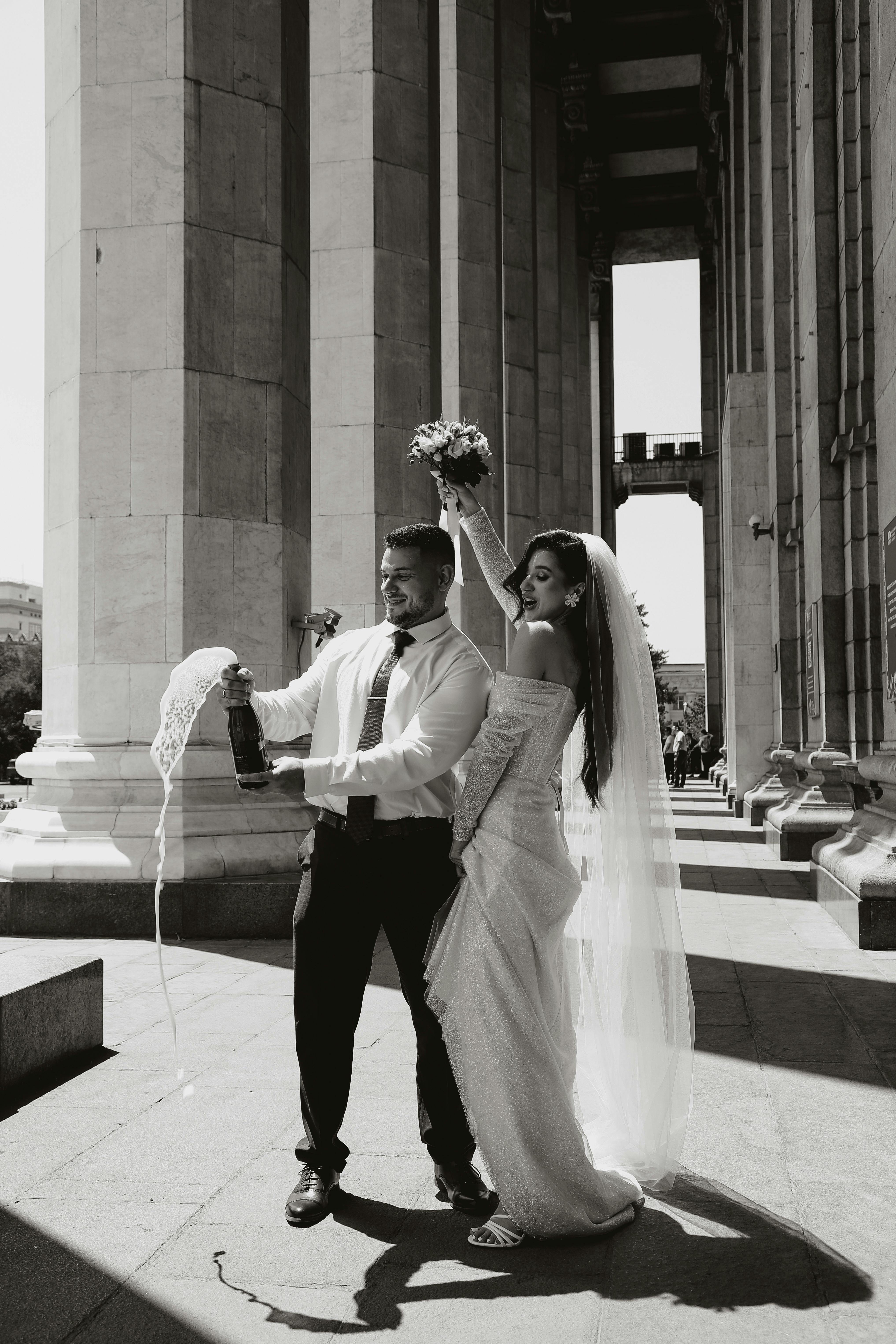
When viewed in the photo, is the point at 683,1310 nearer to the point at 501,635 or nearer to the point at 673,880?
the point at 673,880

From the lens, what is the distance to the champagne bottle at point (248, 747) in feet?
12.7

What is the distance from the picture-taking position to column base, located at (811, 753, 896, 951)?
8609 mm

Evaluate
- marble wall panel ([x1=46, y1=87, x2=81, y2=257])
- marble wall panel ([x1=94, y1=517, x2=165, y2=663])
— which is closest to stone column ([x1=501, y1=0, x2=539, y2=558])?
marble wall panel ([x1=46, y1=87, x2=81, y2=257])

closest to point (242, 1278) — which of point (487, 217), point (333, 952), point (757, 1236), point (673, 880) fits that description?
point (333, 952)

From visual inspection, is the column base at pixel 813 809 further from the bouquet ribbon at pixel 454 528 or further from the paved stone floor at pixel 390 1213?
the bouquet ribbon at pixel 454 528

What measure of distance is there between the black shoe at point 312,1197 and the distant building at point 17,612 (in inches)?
5913

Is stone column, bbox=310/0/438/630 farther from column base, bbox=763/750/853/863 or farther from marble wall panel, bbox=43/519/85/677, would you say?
marble wall panel, bbox=43/519/85/677

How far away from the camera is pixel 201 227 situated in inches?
381

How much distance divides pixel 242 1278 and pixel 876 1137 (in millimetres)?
2401

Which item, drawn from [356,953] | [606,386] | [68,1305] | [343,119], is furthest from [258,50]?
[606,386]

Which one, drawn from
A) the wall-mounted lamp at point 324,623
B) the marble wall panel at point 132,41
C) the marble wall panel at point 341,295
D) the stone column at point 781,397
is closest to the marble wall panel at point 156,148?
the marble wall panel at point 132,41

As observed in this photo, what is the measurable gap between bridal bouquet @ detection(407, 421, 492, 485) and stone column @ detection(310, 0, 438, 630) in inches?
392

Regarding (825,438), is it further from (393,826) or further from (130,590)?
(393,826)

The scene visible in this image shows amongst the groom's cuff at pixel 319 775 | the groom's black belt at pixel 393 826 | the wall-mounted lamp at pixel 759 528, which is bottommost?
the groom's black belt at pixel 393 826
